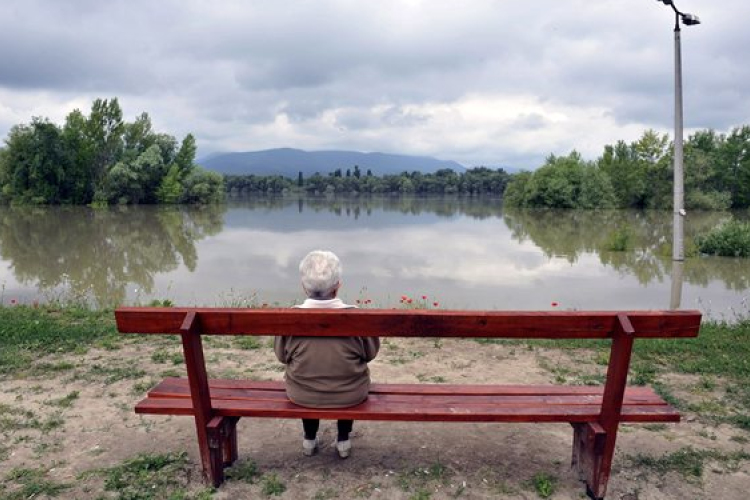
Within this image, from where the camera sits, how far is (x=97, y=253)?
69.2 ft

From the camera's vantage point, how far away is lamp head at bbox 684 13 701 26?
1409cm

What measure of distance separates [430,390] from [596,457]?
41.6 inches

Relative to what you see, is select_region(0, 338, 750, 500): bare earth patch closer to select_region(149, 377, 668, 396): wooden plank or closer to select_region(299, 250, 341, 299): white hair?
select_region(149, 377, 668, 396): wooden plank

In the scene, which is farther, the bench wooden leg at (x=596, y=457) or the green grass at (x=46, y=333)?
the green grass at (x=46, y=333)

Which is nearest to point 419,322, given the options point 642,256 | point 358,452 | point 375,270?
point 358,452

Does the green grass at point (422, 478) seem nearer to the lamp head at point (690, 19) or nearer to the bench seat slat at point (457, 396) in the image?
the bench seat slat at point (457, 396)

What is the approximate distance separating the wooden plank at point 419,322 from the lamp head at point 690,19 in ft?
46.0

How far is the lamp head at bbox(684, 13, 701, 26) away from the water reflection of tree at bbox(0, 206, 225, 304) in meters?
14.8

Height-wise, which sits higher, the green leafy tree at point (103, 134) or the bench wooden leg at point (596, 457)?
the green leafy tree at point (103, 134)

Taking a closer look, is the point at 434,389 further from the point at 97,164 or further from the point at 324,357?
the point at 97,164

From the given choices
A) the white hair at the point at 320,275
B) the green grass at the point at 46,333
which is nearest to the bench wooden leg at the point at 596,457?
the white hair at the point at 320,275

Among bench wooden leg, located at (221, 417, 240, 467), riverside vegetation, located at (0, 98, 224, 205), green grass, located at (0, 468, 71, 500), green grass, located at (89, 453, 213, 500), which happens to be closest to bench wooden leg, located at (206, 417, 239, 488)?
bench wooden leg, located at (221, 417, 240, 467)

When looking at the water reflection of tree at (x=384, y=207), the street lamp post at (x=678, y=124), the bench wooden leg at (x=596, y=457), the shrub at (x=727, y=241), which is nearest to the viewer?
the bench wooden leg at (x=596, y=457)

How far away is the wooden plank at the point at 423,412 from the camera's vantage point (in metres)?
3.32
